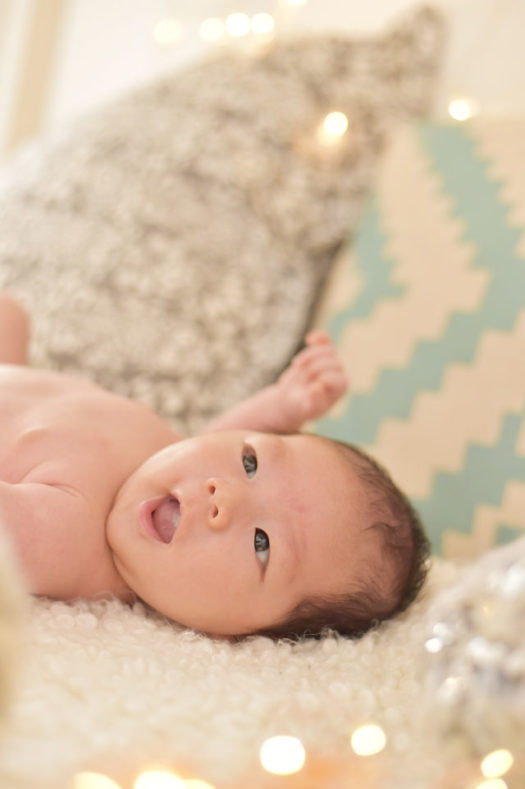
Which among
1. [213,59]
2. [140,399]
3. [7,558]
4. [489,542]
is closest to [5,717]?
[7,558]

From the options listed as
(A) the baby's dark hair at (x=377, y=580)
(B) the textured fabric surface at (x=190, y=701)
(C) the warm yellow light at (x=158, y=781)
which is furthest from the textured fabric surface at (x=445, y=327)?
(C) the warm yellow light at (x=158, y=781)

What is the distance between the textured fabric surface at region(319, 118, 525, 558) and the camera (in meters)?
1.24

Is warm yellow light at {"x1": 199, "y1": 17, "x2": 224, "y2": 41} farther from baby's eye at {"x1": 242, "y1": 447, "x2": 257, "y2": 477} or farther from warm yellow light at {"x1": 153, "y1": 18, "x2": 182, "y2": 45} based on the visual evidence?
baby's eye at {"x1": 242, "y1": 447, "x2": 257, "y2": 477}

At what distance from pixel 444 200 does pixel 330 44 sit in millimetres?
461

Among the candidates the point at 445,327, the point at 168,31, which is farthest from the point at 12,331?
the point at 168,31


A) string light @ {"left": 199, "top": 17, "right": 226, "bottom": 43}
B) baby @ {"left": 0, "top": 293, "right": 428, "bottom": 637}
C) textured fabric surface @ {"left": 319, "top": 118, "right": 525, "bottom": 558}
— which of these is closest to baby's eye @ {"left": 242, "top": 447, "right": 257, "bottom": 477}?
baby @ {"left": 0, "top": 293, "right": 428, "bottom": 637}

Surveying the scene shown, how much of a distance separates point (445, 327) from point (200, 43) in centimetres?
134

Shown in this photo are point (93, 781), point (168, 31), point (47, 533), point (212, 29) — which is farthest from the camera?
point (168, 31)

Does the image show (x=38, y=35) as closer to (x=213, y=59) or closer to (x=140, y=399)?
(x=213, y=59)

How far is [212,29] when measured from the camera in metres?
2.23

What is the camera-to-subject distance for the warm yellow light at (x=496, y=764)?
0.62m

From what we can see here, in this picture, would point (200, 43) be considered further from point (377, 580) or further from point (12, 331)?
point (377, 580)

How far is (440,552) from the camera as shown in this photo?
1273 millimetres

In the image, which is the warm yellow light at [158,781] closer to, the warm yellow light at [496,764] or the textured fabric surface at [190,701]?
the textured fabric surface at [190,701]
